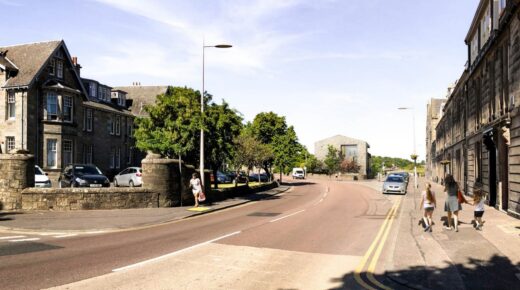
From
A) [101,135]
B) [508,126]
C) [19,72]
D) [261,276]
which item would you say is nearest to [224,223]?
[261,276]

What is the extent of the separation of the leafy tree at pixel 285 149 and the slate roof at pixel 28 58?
91.2 ft

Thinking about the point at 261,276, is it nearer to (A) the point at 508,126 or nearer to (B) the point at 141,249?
(B) the point at 141,249

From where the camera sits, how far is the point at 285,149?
55.0m

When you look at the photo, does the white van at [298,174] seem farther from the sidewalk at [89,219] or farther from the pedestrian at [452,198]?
the pedestrian at [452,198]

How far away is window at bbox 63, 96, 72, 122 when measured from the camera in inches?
1440

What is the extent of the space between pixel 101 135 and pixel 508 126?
35.7 m

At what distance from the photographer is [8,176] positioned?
2025cm

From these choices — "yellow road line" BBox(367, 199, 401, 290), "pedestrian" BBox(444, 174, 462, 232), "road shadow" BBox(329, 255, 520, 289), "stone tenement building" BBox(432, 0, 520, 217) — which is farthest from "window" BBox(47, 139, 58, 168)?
"road shadow" BBox(329, 255, 520, 289)

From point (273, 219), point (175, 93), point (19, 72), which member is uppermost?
point (19, 72)

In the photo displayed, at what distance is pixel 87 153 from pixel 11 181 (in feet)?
68.9

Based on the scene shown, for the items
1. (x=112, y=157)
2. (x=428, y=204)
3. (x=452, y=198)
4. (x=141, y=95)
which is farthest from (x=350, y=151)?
(x=452, y=198)

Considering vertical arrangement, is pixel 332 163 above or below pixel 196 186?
above

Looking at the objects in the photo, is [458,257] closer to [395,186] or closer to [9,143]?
[395,186]

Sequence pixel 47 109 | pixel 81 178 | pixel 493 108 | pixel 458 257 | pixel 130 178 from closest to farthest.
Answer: pixel 458 257 < pixel 493 108 < pixel 81 178 < pixel 130 178 < pixel 47 109
